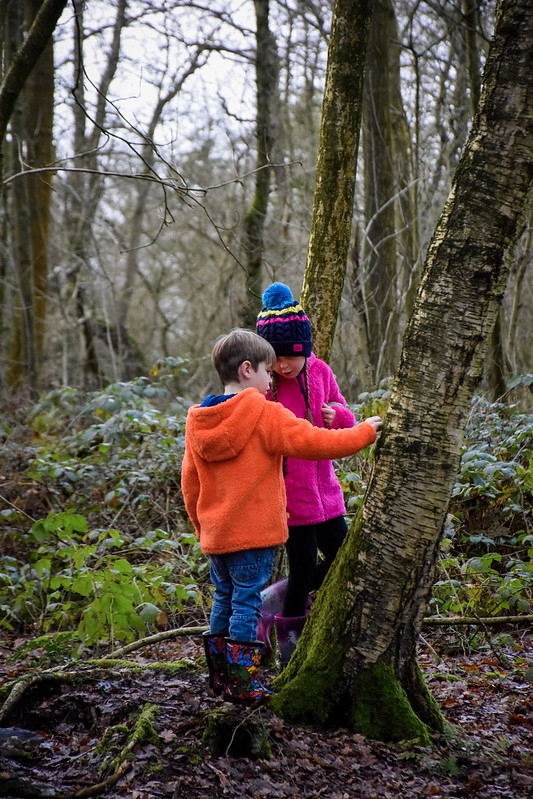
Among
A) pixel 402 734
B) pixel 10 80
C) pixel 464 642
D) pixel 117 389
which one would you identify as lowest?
pixel 464 642

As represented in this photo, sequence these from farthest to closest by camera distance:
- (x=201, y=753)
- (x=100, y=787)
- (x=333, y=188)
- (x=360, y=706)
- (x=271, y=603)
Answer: (x=333, y=188) → (x=271, y=603) → (x=360, y=706) → (x=201, y=753) → (x=100, y=787)

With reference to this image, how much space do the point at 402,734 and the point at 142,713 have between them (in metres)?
1.07

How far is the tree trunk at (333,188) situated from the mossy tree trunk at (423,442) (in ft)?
3.85

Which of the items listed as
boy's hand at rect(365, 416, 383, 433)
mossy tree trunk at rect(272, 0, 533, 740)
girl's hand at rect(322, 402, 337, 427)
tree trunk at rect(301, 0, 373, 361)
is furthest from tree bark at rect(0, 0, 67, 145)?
boy's hand at rect(365, 416, 383, 433)

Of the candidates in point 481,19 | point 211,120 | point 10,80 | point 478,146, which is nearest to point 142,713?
point 478,146

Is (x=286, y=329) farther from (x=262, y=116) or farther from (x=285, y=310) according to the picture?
(x=262, y=116)

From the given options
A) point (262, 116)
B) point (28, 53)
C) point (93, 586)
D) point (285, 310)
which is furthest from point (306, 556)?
point (262, 116)

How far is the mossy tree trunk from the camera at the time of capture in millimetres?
2477

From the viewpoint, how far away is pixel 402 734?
269 cm

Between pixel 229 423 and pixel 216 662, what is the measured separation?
1.11 meters

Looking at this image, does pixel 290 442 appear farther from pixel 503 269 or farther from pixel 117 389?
pixel 117 389

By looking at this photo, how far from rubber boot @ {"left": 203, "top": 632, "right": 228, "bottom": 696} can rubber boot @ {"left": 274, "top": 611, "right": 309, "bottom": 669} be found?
52 cm

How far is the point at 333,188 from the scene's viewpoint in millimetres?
3799

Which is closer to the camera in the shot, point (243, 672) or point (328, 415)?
point (243, 672)
